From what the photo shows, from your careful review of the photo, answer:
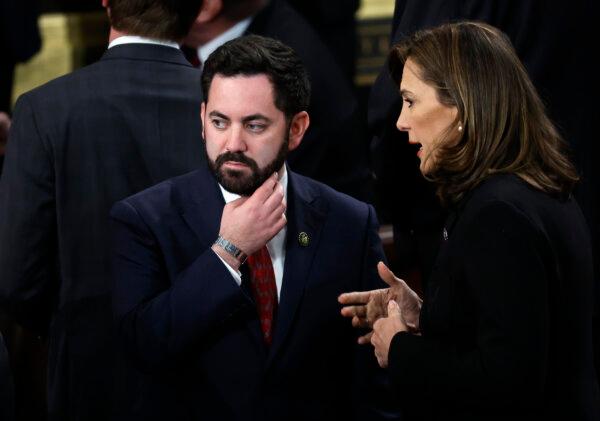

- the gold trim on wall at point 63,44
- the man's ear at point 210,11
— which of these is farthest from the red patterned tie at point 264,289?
the gold trim on wall at point 63,44

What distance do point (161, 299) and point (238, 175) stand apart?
1.12 feet

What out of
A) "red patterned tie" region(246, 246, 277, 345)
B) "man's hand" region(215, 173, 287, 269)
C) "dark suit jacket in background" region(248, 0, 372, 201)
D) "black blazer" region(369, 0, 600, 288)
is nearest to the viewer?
"man's hand" region(215, 173, 287, 269)

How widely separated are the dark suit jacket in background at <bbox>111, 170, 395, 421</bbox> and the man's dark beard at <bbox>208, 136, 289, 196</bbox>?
2.4 inches

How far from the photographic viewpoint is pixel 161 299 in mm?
2775

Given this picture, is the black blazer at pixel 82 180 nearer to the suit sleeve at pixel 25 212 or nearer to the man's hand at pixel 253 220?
the suit sleeve at pixel 25 212

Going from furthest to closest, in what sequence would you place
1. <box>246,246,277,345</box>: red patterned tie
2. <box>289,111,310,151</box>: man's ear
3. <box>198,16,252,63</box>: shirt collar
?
<box>198,16,252,63</box>: shirt collar
<box>289,111,310,151</box>: man's ear
<box>246,246,277,345</box>: red patterned tie

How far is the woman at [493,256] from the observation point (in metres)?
2.46

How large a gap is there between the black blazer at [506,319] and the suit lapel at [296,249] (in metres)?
0.29

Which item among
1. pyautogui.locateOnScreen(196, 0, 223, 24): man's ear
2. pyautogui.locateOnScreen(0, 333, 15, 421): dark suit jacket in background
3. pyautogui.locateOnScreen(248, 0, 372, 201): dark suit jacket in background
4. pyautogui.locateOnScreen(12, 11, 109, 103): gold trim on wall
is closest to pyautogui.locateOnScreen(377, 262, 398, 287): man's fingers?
pyautogui.locateOnScreen(0, 333, 15, 421): dark suit jacket in background

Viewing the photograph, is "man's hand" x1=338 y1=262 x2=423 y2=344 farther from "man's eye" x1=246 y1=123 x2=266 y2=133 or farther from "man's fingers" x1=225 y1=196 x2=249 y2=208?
"man's eye" x1=246 y1=123 x2=266 y2=133

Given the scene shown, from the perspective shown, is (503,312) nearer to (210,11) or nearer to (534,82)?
(534,82)

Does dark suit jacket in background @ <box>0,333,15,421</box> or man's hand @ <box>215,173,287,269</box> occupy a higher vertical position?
man's hand @ <box>215,173,287,269</box>

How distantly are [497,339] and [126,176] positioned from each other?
4.06ft

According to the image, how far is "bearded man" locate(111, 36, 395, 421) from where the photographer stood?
279 centimetres
